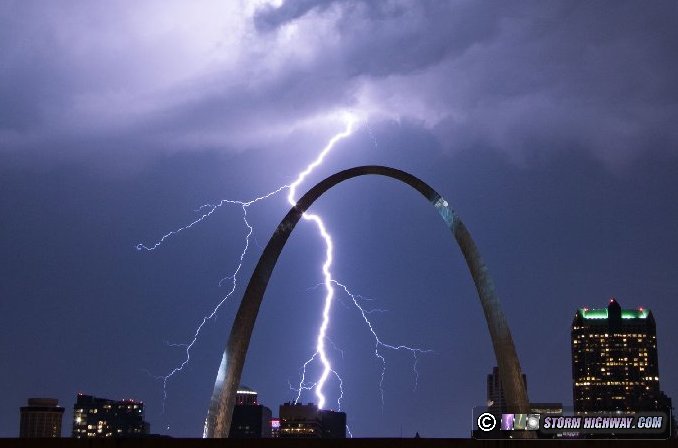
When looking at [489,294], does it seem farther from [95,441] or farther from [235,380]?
[95,441]

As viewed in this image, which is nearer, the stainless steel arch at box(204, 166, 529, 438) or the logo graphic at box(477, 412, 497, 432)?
the logo graphic at box(477, 412, 497, 432)

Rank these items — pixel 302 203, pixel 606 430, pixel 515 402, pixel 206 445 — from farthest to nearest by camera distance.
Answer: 1. pixel 302 203
2. pixel 515 402
3. pixel 606 430
4. pixel 206 445

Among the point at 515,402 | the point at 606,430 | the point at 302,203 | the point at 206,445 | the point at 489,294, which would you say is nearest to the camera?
the point at 206,445

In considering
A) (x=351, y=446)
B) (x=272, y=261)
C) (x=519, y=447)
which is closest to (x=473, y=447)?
(x=519, y=447)

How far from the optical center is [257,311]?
53625 mm

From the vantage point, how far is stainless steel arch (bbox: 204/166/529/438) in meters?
50.0

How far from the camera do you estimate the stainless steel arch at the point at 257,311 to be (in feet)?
164

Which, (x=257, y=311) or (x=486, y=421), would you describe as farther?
(x=257, y=311)

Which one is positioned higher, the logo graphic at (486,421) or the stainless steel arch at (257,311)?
the stainless steel arch at (257,311)

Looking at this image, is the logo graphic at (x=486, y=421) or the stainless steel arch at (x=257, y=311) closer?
the logo graphic at (x=486, y=421)

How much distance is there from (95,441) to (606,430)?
15690mm

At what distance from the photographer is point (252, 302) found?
175ft

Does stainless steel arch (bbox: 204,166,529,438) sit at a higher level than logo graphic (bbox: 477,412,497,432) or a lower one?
higher

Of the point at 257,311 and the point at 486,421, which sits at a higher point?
the point at 257,311
